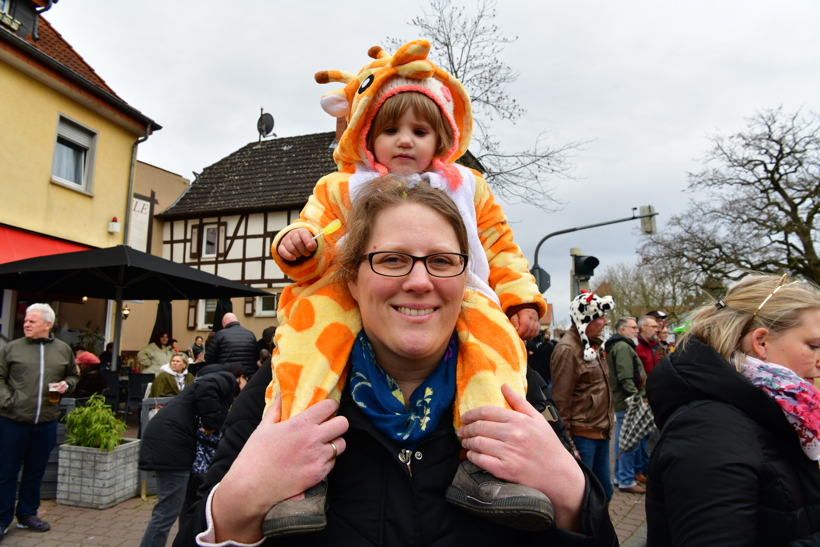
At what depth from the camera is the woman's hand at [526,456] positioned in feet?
4.46

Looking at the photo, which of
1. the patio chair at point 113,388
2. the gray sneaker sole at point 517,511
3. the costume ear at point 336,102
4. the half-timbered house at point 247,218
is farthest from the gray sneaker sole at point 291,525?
the half-timbered house at point 247,218

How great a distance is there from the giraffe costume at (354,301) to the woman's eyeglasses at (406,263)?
8.7 inches

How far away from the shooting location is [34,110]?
459 inches

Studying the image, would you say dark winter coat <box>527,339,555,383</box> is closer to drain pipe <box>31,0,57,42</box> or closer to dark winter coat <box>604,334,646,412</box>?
dark winter coat <box>604,334,646,412</box>

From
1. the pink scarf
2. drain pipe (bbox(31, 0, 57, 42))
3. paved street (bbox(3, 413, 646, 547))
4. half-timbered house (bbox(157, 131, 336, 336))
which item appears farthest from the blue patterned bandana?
half-timbered house (bbox(157, 131, 336, 336))

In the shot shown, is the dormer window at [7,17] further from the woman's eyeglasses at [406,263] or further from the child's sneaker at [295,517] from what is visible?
the child's sneaker at [295,517]

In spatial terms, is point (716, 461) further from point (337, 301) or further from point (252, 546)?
point (252, 546)

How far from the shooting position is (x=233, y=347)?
775cm

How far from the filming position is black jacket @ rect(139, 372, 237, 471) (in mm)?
4535

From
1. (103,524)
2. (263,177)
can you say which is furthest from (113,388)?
(263,177)

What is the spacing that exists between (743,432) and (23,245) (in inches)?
517

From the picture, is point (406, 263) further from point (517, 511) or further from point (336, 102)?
point (336, 102)

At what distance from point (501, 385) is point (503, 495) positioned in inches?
12.9

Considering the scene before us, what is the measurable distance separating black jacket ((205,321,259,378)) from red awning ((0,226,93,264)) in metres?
5.62
